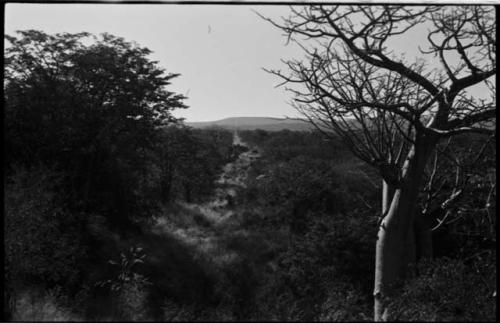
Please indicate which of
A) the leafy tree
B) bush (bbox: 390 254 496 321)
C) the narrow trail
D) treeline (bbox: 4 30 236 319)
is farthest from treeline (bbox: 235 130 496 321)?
the leafy tree

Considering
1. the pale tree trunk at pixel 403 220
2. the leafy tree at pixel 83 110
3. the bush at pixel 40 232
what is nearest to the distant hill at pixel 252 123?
the leafy tree at pixel 83 110

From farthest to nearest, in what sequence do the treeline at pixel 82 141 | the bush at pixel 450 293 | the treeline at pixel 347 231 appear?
the treeline at pixel 82 141
the treeline at pixel 347 231
the bush at pixel 450 293

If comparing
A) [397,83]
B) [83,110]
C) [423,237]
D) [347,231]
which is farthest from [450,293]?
[83,110]

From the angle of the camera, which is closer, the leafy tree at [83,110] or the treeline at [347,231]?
the treeline at [347,231]

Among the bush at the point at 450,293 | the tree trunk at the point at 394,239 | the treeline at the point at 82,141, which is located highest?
the treeline at the point at 82,141

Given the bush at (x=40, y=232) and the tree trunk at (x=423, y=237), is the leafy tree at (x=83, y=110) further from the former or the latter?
the tree trunk at (x=423, y=237)

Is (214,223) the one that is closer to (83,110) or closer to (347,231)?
(347,231)

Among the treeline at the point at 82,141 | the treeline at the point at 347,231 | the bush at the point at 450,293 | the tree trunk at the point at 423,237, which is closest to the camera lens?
the bush at the point at 450,293

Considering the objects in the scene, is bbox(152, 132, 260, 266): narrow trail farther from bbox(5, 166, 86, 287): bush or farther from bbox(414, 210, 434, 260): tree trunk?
bbox(414, 210, 434, 260): tree trunk

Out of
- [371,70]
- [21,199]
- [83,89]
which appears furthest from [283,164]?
[21,199]
